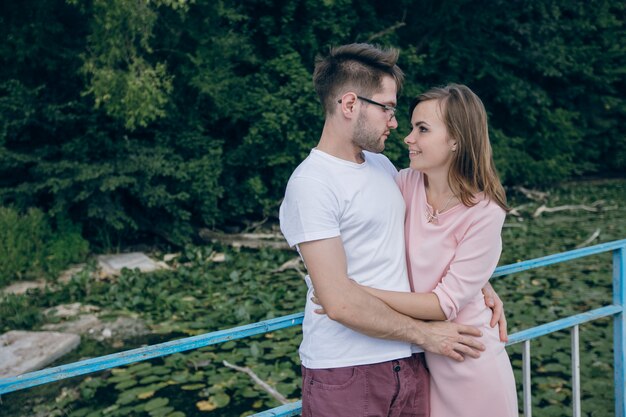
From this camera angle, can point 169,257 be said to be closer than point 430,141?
No

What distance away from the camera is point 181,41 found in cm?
1139

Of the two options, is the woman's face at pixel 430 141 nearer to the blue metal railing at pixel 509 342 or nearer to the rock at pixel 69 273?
the blue metal railing at pixel 509 342

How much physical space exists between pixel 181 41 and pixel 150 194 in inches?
114

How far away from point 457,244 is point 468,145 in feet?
1.03

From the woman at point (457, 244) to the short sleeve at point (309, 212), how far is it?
11.7 inches

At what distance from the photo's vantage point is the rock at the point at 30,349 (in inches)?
204

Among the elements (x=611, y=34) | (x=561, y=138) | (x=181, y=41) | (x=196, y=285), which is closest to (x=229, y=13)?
(x=181, y=41)

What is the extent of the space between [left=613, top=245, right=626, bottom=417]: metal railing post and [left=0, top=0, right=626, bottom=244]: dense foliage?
7.24 meters

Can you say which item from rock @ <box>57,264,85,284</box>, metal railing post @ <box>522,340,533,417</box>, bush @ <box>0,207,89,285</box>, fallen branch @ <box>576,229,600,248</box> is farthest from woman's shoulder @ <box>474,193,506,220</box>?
fallen branch @ <box>576,229,600,248</box>

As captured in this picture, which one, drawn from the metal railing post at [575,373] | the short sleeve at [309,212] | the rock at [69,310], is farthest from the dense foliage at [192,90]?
the short sleeve at [309,212]

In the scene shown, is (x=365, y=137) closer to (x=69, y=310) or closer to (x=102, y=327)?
(x=102, y=327)

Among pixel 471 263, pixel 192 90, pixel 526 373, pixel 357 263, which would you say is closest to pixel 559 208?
pixel 192 90

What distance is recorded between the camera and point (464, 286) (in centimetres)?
196

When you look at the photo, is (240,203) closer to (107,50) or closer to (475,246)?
(107,50)
